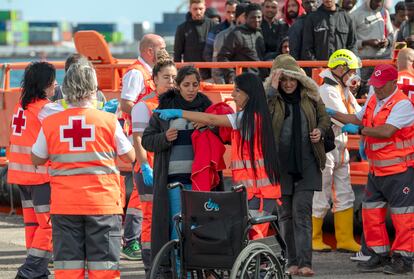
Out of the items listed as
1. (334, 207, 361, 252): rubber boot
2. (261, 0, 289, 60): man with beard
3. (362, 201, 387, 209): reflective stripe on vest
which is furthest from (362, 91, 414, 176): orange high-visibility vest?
(261, 0, 289, 60): man with beard

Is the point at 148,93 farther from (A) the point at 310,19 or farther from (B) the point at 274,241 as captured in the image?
(A) the point at 310,19

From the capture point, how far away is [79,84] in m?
8.38

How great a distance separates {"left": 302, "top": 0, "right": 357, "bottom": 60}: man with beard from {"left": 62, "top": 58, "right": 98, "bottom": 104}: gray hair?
18.6 ft

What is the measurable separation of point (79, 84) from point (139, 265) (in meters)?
3.22


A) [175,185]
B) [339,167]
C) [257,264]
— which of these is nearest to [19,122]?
[175,185]

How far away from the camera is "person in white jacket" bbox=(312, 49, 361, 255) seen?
11305 millimetres

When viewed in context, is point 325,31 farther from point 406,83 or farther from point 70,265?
point 70,265

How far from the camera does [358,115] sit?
420 inches

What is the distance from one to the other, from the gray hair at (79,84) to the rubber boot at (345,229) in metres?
3.95

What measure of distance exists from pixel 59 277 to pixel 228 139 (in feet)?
5.69

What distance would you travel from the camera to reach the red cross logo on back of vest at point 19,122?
1002 cm

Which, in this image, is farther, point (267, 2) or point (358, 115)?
point (267, 2)

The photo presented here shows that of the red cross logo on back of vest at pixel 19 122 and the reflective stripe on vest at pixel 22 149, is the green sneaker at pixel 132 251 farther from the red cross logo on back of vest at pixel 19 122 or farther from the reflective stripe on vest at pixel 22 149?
the red cross logo on back of vest at pixel 19 122

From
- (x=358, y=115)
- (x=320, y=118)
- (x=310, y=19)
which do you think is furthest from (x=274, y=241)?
(x=310, y=19)
